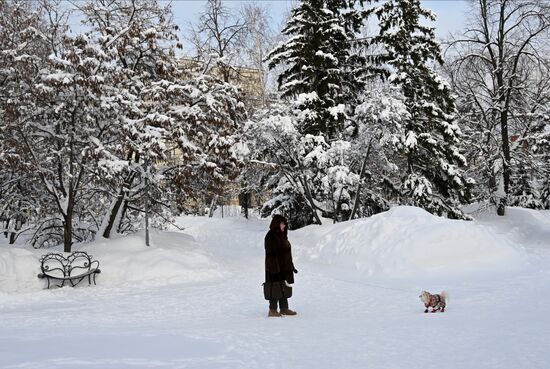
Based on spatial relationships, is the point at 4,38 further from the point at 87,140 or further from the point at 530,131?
the point at 530,131

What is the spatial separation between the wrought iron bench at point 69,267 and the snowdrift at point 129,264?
10.3 inches

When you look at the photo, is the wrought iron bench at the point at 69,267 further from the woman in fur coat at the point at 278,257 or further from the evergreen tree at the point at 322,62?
the evergreen tree at the point at 322,62

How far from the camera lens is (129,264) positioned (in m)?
14.2

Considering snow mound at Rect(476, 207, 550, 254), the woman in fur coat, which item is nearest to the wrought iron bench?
the woman in fur coat

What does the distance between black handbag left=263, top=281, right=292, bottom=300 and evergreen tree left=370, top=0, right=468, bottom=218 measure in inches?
588

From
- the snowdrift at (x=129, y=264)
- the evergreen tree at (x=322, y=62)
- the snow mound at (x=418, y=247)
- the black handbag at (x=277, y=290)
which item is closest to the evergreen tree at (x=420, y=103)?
the evergreen tree at (x=322, y=62)

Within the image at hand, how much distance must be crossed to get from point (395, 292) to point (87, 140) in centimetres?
900

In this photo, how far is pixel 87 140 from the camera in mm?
14000

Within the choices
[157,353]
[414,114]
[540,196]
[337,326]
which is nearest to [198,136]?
[337,326]

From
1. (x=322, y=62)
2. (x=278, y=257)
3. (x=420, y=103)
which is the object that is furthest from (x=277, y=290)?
(x=420, y=103)

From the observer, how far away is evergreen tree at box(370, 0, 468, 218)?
76.1ft

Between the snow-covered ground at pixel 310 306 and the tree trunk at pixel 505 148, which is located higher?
the tree trunk at pixel 505 148

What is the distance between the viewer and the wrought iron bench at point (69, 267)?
12.8 metres

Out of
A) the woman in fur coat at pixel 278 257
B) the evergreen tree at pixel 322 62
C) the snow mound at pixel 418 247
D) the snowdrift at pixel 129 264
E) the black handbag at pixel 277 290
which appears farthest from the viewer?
the evergreen tree at pixel 322 62
